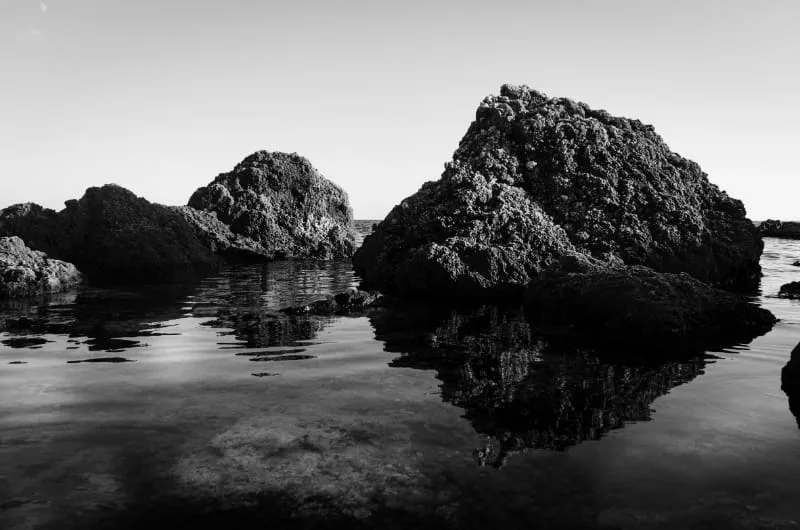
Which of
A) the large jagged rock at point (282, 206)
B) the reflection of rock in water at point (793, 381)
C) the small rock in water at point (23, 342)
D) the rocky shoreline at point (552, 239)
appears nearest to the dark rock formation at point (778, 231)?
the large jagged rock at point (282, 206)

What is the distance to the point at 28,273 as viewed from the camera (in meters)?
12.7

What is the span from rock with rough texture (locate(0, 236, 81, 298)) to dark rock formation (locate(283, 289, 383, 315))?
5.97m

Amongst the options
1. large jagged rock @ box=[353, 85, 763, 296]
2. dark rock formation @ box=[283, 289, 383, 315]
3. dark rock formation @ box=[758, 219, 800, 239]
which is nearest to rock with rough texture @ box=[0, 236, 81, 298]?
dark rock formation @ box=[283, 289, 383, 315]

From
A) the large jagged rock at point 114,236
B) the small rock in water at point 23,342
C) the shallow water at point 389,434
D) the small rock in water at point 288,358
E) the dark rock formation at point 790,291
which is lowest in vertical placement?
the shallow water at point 389,434

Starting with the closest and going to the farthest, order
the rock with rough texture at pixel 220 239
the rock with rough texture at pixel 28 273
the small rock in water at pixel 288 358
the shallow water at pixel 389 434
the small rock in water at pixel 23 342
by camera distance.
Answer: the shallow water at pixel 389 434
the small rock in water at pixel 288 358
the small rock in water at pixel 23 342
the rock with rough texture at pixel 28 273
the rock with rough texture at pixel 220 239

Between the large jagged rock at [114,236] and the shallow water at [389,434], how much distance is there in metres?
8.85

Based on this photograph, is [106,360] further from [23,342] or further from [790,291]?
[790,291]

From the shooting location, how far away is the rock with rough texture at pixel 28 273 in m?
12.2

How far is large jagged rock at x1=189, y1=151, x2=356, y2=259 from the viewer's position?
84.7 ft

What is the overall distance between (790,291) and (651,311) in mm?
6151

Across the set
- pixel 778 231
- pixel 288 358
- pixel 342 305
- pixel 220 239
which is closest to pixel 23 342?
pixel 288 358

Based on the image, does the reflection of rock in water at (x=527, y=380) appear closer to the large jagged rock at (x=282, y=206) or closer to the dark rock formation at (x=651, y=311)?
the dark rock formation at (x=651, y=311)

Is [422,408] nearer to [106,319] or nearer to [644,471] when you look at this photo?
[644,471]

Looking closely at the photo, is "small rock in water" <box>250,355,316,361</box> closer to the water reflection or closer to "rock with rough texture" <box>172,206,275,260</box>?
the water reflection
